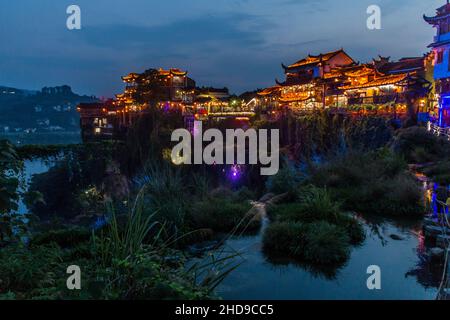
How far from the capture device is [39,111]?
90.1 meters

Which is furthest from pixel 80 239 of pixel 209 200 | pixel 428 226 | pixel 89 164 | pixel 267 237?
pixel 89 164

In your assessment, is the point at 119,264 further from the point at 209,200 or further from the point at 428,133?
the point at 428,133

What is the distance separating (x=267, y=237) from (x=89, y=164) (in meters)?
21.6

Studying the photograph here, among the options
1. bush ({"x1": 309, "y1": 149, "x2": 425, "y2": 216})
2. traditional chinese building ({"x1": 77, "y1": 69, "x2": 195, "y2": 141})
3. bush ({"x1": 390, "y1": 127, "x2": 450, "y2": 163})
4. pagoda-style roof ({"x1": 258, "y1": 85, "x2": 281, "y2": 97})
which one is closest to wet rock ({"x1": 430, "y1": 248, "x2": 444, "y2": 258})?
bush ({"x1": 309, "y1": 149, "x2": 425, "y2": 216})

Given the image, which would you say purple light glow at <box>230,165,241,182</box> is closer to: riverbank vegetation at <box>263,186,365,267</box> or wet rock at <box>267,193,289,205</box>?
wet rock at <box>267,193,289,205</box>

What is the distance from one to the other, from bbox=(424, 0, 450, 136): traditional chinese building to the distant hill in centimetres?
7453

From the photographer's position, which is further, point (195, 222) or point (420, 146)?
point (420, 146)

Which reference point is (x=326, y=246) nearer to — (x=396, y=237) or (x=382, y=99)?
(x=396, y=237)

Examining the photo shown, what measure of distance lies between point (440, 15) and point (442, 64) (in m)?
3.24

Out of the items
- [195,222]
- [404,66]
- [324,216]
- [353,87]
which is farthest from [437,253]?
[404,66]

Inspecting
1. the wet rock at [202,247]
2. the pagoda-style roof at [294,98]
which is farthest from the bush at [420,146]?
the pagoda-style roof at [294,98]

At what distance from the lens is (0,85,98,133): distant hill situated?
263 ft

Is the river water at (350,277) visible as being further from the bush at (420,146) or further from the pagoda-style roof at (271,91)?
the pagoda-style roof at (271,91)

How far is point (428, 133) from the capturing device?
699 inches
